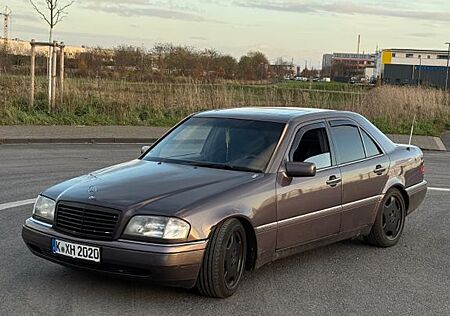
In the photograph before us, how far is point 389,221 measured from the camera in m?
6.98

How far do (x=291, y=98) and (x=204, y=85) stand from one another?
133 inches

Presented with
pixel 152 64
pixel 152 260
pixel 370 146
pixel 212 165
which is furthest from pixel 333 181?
pixel 152 64

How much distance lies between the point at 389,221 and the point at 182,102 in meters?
16.2

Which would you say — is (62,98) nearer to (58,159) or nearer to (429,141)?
(58,159)

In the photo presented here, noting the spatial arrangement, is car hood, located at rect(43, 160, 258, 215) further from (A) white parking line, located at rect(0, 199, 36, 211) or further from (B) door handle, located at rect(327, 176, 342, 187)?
(A) white parking line, located at rect(0, 199, 36, 211)

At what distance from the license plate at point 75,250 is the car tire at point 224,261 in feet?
2.64

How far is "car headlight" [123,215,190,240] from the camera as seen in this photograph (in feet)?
15.2

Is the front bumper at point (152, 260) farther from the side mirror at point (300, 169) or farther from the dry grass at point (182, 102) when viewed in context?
the dry grass at point (182, 102)

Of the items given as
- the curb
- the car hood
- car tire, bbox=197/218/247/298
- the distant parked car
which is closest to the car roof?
the distant parked car

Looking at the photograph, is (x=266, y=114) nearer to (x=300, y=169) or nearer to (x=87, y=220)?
(x=300, y=169)

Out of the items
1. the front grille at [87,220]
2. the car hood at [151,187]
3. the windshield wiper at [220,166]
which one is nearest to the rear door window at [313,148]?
the windshield wiper at [220,166]

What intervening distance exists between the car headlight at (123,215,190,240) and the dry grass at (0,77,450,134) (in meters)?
15.8

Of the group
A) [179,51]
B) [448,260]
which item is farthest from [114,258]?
[179,51]

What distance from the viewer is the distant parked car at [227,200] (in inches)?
184
